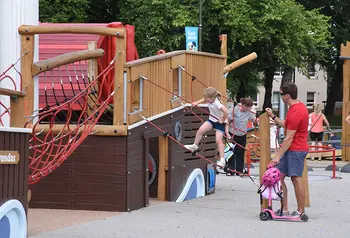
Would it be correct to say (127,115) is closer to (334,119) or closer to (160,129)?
(160,129)

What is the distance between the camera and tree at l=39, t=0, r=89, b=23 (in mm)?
38469

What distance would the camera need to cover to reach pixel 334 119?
5653 centimetres

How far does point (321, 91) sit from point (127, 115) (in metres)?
78.2

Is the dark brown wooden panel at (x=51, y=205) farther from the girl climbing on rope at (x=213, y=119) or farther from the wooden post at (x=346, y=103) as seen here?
the wooden post at (x=346, y=103)

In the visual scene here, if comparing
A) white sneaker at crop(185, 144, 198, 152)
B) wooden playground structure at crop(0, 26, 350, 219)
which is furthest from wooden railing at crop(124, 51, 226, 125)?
white sneaker at crop(185, 144, 198, 152)

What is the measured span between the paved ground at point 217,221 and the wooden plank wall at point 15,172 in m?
0.70

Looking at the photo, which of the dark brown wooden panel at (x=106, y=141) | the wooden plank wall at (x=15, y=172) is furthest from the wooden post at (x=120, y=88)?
the wooden plank wall at (x=15, y=172)

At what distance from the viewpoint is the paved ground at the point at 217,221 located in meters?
9.98

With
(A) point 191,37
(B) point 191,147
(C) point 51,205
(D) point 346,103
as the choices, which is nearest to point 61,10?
(A) point 191,37

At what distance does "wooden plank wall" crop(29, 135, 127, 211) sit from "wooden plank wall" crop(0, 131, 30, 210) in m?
2.87

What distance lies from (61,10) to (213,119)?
25.3 m

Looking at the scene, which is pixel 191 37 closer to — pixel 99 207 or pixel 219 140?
pixel 219 140

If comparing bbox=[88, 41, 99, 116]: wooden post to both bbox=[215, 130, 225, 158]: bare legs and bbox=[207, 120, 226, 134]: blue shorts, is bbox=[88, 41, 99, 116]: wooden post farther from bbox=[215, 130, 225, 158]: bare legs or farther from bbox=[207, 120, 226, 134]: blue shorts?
bbox=[215, 130, 225, 158]: bare legs

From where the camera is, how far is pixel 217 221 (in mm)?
11227
